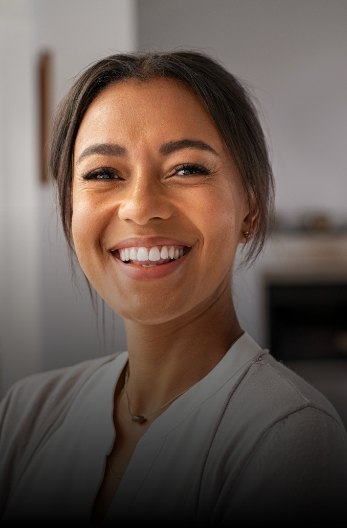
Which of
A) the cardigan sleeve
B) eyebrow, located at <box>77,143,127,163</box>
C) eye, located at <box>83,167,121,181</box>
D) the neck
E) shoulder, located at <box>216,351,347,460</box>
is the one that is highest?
eyebrow, located at <box>77,143,127,163</box>

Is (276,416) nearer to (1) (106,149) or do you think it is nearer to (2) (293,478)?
(2) (293,478)

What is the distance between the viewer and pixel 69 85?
1.27 feet

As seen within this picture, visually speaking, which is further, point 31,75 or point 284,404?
point 31,75

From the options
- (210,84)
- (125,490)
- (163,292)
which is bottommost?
(125,490)

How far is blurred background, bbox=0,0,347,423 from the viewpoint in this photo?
0.40 m

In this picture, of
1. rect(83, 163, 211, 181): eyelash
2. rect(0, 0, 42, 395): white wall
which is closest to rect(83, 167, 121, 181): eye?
rect(83, 163, 211, 181): eyelash

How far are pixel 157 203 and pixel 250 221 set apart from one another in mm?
66

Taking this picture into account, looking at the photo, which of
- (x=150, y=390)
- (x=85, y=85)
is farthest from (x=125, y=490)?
(x=85, y=85)

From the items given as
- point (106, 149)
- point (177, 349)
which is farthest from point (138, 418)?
point (106, 149)

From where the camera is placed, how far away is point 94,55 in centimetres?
39

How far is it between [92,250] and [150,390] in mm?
90

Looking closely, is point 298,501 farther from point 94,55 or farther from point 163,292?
point 94,55

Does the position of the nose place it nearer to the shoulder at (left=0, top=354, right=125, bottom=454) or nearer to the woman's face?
the woman's face

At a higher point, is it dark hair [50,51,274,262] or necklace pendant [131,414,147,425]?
dark hair [50,51,274,262]
